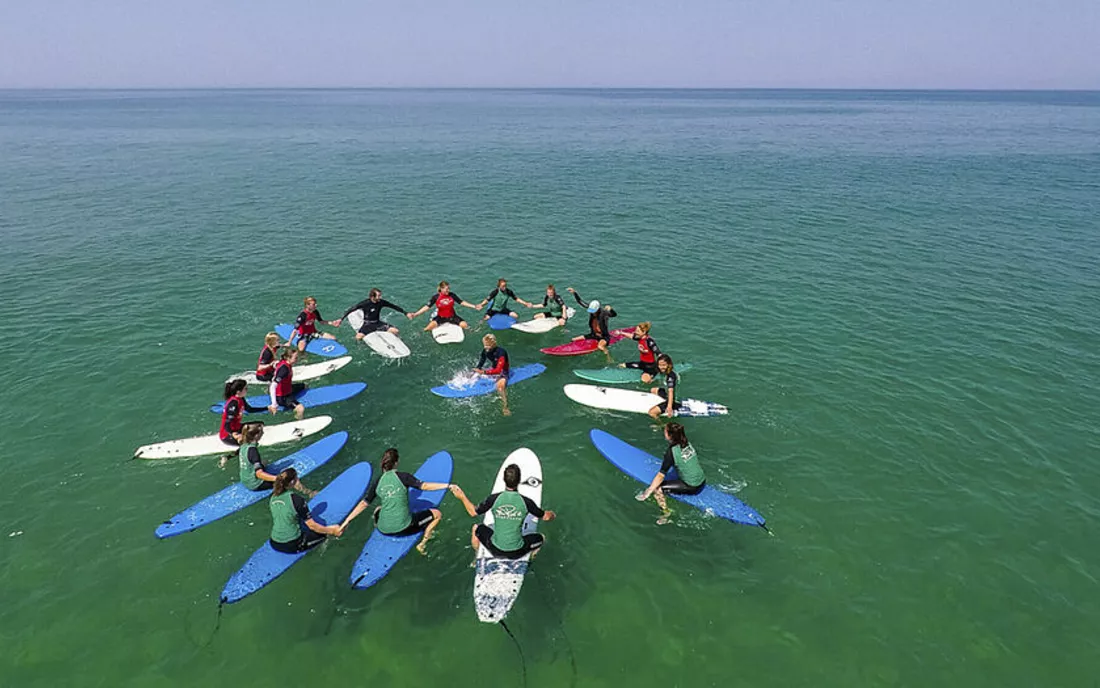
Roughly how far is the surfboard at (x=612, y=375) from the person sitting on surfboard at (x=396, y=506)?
8.22 meters

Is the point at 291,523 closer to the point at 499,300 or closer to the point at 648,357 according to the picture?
the point at 648,357

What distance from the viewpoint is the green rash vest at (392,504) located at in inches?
449

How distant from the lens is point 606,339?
2112 centimetres

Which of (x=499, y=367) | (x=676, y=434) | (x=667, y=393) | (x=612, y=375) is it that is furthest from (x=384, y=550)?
(x=612, y=375)

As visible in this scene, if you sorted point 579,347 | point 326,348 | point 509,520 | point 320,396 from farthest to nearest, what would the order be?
1. point 579,347
2. point 326,348
3. point 320,396
4. point 509,520

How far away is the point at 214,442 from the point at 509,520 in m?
9.79

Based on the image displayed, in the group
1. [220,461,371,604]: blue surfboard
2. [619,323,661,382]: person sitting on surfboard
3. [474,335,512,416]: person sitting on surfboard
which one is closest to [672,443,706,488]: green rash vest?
[619,323,661,382]: person sitting on surfboard

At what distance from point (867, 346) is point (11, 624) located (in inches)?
1025

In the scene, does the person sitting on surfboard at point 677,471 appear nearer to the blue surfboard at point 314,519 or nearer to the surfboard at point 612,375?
the surfboard at point 612,375

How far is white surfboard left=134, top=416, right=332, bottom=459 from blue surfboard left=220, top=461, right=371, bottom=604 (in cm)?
261

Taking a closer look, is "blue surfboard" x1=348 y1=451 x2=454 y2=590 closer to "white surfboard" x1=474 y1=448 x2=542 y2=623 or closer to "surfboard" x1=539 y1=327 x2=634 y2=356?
"white surfboard" x1=474 y1=448 x2=542 y2=623

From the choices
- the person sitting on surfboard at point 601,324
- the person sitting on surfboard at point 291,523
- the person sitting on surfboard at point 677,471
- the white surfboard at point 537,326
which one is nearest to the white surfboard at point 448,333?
the white surfboard at point 537,326

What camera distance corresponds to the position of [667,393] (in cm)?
1689

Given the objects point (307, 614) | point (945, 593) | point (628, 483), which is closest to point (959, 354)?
point (945, 593)
